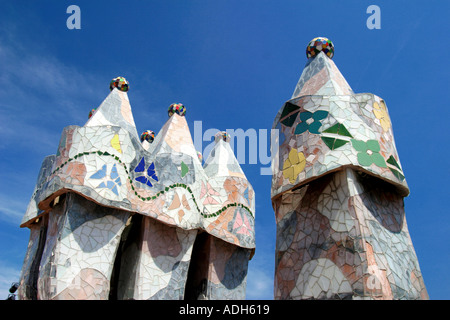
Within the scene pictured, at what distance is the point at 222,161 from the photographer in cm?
1350

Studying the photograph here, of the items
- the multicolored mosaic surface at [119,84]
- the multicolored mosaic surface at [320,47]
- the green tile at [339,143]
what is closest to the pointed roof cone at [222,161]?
the multicolored mosaic surface at [119,84]

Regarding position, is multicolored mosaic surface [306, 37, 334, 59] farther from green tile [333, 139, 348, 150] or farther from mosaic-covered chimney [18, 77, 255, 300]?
mosaic-covered chimney [18, 77, 255, 300]

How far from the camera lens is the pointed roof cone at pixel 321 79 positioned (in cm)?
610

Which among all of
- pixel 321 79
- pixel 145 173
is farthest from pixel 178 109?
pixel 321 79

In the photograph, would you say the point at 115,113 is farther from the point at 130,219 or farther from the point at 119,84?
the point at 130,219

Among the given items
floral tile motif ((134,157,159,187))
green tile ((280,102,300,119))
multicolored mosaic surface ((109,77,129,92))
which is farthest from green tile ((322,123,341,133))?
multicolored mosaic surface ((109,77,129,92))

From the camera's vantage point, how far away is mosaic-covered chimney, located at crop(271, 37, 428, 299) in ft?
15.6

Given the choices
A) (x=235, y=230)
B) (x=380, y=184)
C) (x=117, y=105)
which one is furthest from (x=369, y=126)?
(x=117, y=105)

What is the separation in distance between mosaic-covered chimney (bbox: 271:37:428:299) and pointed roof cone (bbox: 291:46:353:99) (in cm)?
4

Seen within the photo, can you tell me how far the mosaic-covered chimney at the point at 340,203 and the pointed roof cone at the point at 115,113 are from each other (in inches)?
241

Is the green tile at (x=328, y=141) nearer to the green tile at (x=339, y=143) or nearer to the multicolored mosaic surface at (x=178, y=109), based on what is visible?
the green tile at (x=339, y=143)

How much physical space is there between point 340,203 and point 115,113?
25.5ft
